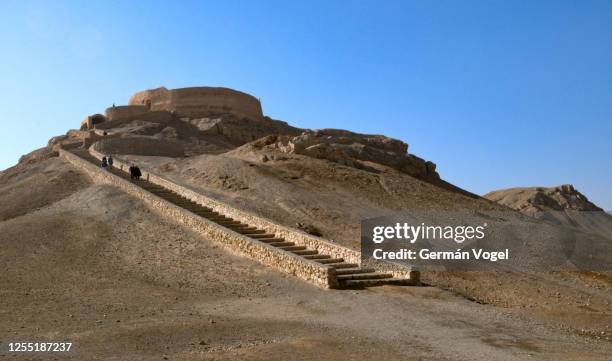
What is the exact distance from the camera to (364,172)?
82.6 ft

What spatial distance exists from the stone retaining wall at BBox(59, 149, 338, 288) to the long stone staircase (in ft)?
0.72

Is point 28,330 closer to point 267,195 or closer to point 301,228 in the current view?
point 301,228

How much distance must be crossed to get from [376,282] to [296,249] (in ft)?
8.95

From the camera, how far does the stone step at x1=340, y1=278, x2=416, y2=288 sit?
11219 mm

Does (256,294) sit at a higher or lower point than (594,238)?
lower

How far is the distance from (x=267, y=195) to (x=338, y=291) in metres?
9.39

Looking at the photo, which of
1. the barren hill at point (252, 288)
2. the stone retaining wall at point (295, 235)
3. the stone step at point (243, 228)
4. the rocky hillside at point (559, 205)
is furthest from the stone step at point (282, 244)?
the rocky hillside at point (559, 205)

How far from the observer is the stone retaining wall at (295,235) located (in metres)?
12.0

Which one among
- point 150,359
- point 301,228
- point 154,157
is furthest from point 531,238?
point 154,157

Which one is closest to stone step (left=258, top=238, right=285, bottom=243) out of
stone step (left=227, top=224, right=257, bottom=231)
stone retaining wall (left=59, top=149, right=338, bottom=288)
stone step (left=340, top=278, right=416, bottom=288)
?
stone retaining wall (left=59, top=149, right=338, bottom=288)

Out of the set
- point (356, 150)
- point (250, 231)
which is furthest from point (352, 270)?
point (356, 150)

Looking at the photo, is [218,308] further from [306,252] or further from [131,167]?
[131,167]

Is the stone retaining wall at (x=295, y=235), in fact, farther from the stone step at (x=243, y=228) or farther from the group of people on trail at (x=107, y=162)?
the group of people on trail at (x=107, y=162)

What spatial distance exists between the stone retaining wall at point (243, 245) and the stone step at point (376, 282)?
30 centimetres
